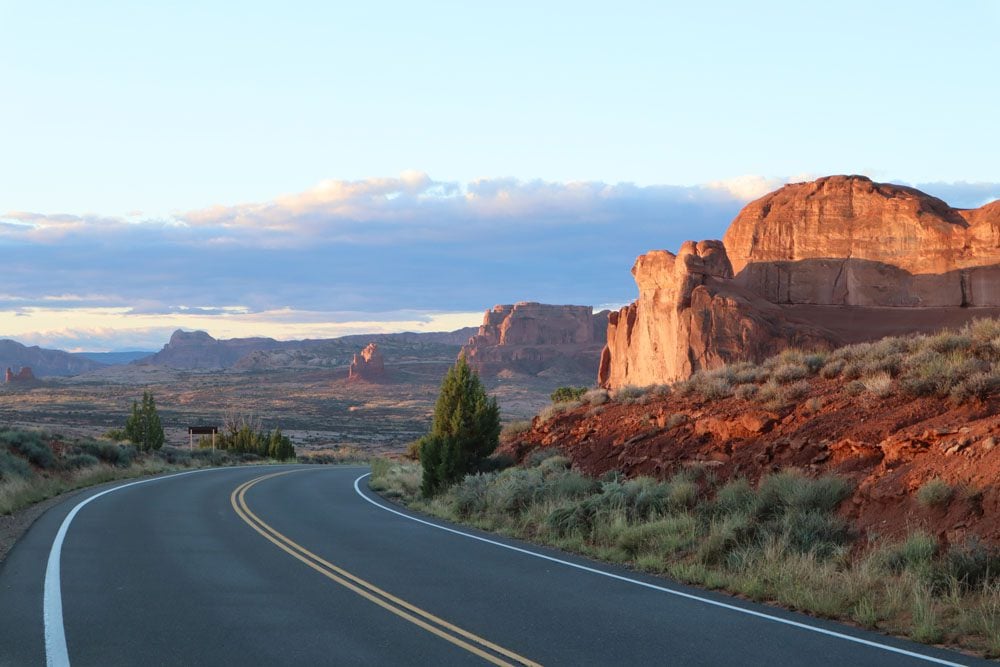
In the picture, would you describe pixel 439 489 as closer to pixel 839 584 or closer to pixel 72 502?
pixel 72 502

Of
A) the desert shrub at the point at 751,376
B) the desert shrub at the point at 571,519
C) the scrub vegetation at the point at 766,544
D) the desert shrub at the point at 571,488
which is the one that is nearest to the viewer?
the scrub vegetation at the point at 766,544

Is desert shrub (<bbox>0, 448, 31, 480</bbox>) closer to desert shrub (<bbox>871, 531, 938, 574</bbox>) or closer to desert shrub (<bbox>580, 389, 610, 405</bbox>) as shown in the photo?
desert shrub (<bbox>580, 389, 610, 405</bbox>)

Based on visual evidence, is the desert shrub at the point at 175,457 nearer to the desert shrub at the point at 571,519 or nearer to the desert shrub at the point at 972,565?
the desert shrub at the point at 571,519

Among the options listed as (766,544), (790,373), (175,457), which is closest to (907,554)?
(766,544)

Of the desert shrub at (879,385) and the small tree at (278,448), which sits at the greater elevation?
the desert shrub at (879,385)

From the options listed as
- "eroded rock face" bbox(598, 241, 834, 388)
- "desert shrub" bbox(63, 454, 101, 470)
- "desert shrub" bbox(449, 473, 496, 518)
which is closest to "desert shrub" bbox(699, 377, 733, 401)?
"desert shrub" bbox(449, 473, 496, 518)

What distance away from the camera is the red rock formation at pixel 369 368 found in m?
186

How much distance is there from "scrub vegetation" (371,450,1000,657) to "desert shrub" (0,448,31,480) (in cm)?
1214

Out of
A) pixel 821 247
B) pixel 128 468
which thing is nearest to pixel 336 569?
pixel 128 468

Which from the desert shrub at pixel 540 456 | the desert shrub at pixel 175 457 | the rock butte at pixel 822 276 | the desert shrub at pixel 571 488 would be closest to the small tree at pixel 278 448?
the desert shrub at pixel 175 457

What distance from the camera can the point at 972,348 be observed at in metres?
17.9

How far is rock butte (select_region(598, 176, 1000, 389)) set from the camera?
1722 inches

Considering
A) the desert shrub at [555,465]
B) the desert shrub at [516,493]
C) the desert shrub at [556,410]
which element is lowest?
the desert shrub at [516,493]

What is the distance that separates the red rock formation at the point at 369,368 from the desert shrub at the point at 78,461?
152 m
